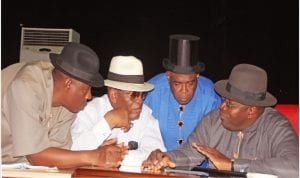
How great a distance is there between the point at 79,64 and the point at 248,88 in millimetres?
974

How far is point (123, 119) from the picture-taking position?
281 centimetres

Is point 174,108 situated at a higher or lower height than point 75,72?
lower

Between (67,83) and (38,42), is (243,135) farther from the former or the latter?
(38,42)

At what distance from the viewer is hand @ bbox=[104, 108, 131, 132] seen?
9.15 feet

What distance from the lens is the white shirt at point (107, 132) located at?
2750 millimetres

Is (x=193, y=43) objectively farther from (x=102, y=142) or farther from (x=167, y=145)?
(x=102, y=142)

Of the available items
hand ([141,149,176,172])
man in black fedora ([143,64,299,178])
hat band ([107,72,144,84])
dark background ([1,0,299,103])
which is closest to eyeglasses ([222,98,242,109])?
man in black fedora ([143,64,299,178])

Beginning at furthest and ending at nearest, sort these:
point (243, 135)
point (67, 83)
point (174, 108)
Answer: point (174, 108) → point (243, 135) → point (67, 83)

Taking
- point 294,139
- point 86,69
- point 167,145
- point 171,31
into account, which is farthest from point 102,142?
point 171,31

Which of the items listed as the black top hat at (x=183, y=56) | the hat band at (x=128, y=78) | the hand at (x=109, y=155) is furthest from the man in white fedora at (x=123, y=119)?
the black top hat at (x=183, y=56)

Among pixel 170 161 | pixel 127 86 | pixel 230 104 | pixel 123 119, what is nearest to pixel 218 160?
pixel 170 161

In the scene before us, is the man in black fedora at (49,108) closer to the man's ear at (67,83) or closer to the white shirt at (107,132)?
the man's ear at (67,83)

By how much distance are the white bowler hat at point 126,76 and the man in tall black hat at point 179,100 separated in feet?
1.04

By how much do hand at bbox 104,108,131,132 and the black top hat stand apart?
604 mm
